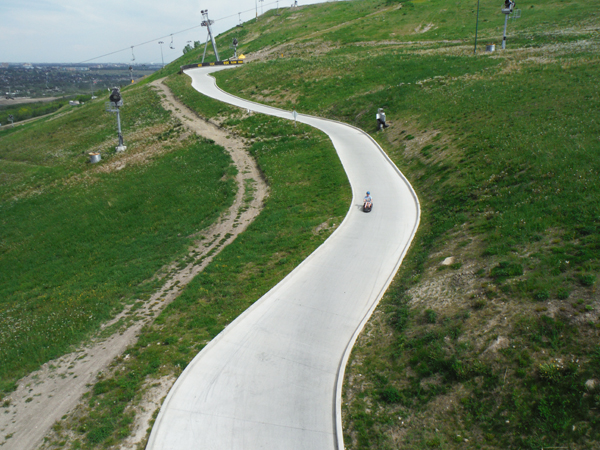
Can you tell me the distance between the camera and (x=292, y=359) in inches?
453

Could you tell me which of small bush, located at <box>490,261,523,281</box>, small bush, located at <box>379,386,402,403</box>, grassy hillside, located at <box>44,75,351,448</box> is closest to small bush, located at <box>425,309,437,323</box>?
small bush, located at <box>490,261,523,281</box>

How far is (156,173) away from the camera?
32469 millimetres

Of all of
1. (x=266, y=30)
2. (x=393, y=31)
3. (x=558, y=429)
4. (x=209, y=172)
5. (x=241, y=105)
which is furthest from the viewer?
(x=266, y=30)

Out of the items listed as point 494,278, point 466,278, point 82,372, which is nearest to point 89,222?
point 82,372

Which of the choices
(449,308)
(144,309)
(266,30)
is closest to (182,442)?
(144,309)

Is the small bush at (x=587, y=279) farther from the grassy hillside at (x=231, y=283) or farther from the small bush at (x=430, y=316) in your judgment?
the grassy hillside at (x=231, y=283)

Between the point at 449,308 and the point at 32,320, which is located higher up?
the point at 449,308

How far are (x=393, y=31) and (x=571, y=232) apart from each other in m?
65.9

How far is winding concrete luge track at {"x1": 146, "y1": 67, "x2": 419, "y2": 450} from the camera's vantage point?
946cm

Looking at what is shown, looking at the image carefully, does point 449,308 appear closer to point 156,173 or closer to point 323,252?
point 323,252

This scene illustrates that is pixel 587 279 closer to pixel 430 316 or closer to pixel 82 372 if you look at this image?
pixel 430 316

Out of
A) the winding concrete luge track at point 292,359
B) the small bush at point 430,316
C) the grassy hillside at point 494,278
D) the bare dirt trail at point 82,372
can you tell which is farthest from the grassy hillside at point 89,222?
the small bush at point 430,316

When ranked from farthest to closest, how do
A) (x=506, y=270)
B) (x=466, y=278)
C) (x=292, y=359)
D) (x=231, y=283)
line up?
(x=231, y=283) → (x=466, y=278) → (x=506, y=270) → (x=292, y=359)

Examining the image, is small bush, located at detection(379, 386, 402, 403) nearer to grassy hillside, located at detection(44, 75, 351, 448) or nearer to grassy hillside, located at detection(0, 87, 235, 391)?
grassy hillside, located at detection(44, 75, 351, 448)
